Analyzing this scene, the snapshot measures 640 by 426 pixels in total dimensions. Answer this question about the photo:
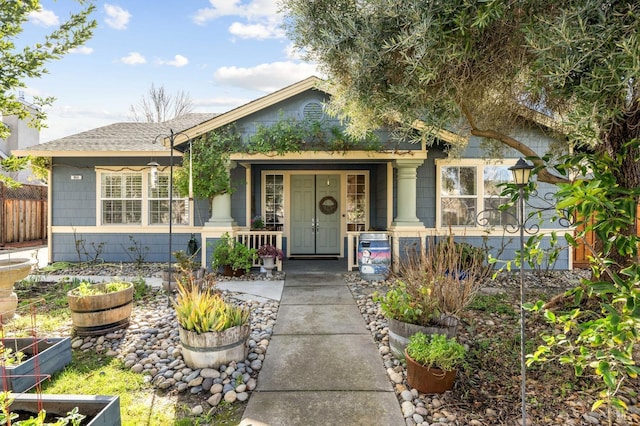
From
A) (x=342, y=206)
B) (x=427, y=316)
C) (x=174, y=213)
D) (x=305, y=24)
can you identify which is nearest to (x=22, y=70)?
(x=305, y=24)

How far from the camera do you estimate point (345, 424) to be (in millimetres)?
2500

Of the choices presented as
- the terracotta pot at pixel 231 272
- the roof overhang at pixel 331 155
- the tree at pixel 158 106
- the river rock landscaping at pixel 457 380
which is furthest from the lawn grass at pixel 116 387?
the tree at pixel 158 106

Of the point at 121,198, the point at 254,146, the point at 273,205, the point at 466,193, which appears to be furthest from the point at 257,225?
the point at 466,193

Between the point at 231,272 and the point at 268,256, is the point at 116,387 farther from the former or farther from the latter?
the point at 268,256

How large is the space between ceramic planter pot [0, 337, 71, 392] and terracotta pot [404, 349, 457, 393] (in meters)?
2.97

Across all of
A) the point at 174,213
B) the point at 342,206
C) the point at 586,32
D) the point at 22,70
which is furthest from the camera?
the point at 342,206

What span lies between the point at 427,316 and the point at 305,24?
3.56 meters

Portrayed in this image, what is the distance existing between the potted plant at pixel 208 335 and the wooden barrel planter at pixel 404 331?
1.56 m

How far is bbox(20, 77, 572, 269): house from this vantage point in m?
7.23

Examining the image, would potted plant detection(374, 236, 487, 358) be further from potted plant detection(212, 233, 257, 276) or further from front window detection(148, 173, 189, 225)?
front window detection(148, 173, 189, 225)

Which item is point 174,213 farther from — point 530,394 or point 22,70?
point 530,394

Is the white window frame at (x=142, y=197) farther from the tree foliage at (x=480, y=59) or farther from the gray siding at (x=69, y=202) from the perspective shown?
the tree foliage at (x=480, y=59)

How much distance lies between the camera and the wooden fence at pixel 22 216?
11.3 meters

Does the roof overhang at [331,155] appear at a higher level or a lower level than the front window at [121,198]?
higher
